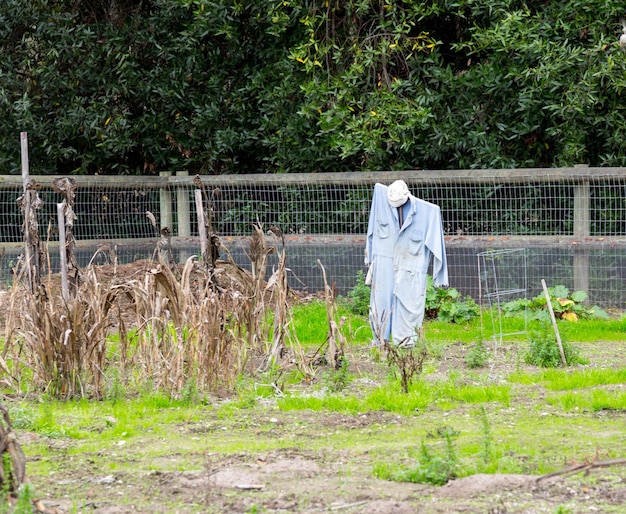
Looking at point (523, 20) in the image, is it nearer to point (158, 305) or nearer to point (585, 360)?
point (585, 360)

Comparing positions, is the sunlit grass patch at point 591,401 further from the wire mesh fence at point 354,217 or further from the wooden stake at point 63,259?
the wire mesh fence at point 354,217

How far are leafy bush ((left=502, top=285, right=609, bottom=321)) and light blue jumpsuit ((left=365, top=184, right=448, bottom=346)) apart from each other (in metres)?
2.14

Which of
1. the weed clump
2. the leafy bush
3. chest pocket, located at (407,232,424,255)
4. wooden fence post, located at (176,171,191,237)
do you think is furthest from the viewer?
wooden fence post, located at (176,171,191,237)

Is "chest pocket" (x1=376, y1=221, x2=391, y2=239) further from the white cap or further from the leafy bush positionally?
the leafy bush

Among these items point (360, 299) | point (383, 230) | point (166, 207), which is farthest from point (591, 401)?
point (166, 207)

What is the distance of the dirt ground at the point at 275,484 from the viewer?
5102mm

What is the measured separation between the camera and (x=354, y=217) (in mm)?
13438

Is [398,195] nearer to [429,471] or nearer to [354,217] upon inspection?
[354,217]

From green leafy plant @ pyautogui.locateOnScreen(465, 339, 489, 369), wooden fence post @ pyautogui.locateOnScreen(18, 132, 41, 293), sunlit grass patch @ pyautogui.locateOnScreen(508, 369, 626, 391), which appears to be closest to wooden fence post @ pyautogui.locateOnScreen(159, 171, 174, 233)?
wooden fence post @ pyautogui.locateOnScreen(18, 132, 41, 293)

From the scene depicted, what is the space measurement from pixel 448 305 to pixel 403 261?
85.3 inches

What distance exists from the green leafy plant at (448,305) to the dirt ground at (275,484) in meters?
5.21

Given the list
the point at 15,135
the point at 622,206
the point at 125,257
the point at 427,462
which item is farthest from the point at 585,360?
the point at 15,135

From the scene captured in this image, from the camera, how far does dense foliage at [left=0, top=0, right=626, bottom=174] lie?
1310 cm

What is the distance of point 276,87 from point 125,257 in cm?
311
